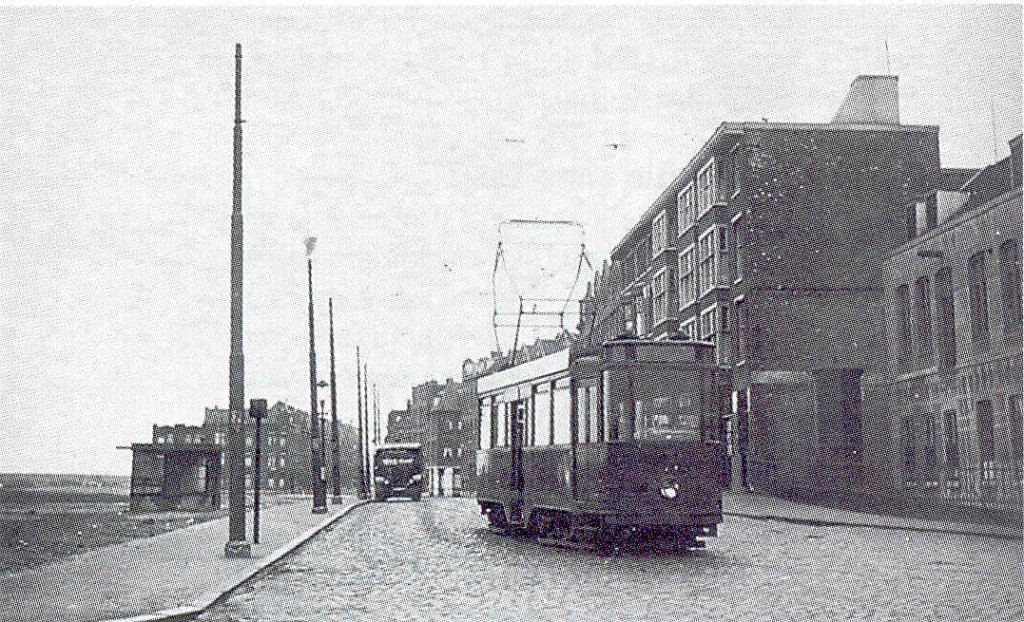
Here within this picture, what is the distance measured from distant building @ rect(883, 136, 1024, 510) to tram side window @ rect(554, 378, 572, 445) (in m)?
6.96

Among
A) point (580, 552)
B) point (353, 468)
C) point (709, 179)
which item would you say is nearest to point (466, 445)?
point (580, 552)

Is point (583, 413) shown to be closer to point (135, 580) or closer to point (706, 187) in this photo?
point (135, 580)

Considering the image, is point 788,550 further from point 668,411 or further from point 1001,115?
point 1001,115

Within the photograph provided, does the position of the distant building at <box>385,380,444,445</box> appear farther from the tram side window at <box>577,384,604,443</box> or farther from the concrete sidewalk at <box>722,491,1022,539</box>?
the tram side window at <box>577,384,604,443</box>

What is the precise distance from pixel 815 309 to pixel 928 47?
3162 cm

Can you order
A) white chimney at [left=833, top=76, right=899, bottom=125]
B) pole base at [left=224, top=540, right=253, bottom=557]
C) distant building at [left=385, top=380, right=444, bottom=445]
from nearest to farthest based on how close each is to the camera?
pole base at [left=224, top=540, right=253, bottom=557], white chimney at [left=833, top=76, right=899, bottom=125], distant building at [left=385, top=380, right=444, bottom=445]

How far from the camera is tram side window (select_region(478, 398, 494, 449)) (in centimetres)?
2769

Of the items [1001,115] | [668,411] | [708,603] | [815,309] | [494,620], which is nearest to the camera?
[494,620]

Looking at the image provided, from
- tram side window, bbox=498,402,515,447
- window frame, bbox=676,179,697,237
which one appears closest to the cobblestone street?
tram side window, bbox=498,402,515,447

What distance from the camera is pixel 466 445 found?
3069 cm

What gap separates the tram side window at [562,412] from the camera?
22359mm

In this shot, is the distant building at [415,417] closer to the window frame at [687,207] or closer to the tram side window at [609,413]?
the window frame at [687,207]

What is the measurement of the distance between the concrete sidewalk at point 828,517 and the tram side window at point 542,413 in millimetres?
7162

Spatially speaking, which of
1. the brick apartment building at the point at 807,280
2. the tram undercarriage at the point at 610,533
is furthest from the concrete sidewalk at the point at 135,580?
the brick apartment building at the point at 807,280
